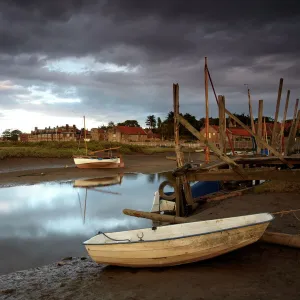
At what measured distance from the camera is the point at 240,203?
12.6 m

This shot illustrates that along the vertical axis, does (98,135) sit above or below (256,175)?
above

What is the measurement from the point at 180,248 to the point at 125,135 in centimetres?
9619

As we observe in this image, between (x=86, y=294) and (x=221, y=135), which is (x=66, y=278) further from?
(x=221, y=135)

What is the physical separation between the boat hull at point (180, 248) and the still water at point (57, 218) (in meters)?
3.02

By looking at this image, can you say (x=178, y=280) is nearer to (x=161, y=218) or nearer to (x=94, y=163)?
(x=161, y=218)

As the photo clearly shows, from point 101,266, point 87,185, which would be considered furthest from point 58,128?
point 101,266

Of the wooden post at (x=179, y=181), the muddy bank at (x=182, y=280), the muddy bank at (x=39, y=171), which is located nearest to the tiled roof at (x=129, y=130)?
the muddy bank at (x=39, y=171)

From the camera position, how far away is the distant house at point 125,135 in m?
102

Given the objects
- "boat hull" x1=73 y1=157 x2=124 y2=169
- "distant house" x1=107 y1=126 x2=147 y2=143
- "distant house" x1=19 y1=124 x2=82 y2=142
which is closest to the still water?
"boat hull" x1=73 y1=157 x2=124 y2=169

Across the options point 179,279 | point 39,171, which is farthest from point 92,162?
point 179,279

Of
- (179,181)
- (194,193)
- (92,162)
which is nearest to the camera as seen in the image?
(179,181)

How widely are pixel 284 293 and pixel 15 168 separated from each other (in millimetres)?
36905

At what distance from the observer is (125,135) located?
102m

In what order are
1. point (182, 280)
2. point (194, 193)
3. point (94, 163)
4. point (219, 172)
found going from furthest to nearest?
point (94, 163)
point (194, 193)
point (219, 172)
point (182, 280)
